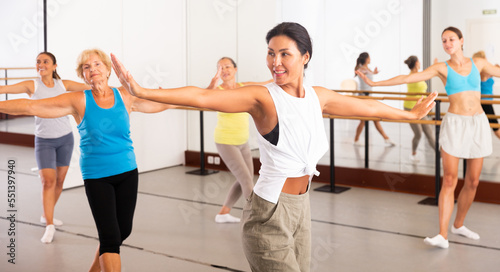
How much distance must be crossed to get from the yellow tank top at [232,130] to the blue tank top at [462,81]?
5.99 feet

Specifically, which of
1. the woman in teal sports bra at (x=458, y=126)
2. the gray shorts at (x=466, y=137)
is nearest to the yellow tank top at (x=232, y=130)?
the woman in teal sports bra at (x=458, y=126)

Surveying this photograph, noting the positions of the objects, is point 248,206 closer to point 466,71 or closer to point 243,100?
point 243,100

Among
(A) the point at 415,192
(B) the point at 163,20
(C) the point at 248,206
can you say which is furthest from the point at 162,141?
(C) the point at 248,206

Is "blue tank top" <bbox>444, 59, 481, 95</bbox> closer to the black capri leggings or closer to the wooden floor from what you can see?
the wooden floor

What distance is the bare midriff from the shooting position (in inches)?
96.0

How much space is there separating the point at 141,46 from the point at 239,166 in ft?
11.4

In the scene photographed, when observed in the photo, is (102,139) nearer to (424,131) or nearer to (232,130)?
(232,130)

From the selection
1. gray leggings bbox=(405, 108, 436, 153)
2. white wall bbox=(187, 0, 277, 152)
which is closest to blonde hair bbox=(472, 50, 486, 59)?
gray leggings bbox=(405, 108, 436, 153)

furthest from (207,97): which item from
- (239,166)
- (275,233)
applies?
(239,166)

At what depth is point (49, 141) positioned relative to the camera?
5.32 meters

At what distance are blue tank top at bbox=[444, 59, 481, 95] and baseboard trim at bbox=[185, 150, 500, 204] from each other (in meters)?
1.95

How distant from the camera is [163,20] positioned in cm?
862

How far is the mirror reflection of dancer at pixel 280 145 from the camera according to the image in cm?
239

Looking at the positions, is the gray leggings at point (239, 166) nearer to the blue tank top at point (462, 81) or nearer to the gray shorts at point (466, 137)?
the gray shorts at point (466, 137)
